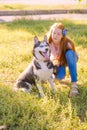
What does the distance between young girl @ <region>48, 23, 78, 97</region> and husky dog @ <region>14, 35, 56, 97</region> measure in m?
0.29

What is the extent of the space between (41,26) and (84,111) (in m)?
5.41

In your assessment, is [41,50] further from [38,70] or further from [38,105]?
[38,105]

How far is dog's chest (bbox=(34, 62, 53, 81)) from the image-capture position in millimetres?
4773

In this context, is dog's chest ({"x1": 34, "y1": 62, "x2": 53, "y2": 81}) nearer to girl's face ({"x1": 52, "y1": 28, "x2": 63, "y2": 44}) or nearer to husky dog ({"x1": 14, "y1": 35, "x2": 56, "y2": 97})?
husky dog ({"x1": 14, "y1": 35, "x2": 56, "y2": 97})

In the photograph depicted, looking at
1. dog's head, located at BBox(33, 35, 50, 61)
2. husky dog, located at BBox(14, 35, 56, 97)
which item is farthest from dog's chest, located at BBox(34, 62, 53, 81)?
dog's head, located at BBox(33, 35, 50, 61)

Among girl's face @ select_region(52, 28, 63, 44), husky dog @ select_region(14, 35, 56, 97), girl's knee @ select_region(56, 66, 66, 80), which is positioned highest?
girl's face @ select_region(52, 28, 63, 44)

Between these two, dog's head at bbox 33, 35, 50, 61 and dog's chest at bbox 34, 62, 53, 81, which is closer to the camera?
dog's head at bbox 33, 35, 50, 61

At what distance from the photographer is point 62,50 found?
16.9 ft

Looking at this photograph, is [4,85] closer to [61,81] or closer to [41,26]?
[61,81]

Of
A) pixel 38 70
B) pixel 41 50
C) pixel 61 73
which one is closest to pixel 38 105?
pixel 38 70

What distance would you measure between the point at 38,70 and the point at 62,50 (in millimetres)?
589

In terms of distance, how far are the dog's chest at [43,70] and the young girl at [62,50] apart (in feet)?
1.40

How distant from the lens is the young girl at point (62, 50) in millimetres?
4988

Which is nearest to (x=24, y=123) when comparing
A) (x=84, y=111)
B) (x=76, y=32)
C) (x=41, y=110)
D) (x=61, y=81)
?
(x=41, y=110)
